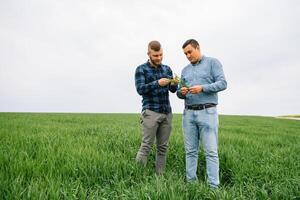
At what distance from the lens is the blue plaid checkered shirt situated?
4.73 metres

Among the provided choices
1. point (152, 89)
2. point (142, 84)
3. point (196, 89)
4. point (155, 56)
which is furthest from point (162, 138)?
point (155, 56)

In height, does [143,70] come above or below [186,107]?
above

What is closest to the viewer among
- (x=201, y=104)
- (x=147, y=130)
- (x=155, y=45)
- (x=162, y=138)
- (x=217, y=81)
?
(x=217, y=81)

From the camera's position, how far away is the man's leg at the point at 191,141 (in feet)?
14.7

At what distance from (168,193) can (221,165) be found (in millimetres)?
2682

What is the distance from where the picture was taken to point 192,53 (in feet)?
14.4

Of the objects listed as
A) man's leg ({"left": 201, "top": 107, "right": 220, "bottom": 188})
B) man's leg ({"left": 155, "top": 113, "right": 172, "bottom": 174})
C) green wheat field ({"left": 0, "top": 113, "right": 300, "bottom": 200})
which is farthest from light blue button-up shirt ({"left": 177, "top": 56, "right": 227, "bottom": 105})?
green wheat field ({"left": 0, "top": 113, "right": 300, "bottom": 200})

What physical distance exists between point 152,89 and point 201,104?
2.70 ft

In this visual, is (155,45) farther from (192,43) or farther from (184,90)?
(184,90)

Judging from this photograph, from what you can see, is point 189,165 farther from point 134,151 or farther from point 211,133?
point 134,151

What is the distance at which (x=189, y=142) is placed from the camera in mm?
4574

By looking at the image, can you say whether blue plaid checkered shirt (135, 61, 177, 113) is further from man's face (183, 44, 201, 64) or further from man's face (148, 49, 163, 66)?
man's face (183, 44, 201, 64)

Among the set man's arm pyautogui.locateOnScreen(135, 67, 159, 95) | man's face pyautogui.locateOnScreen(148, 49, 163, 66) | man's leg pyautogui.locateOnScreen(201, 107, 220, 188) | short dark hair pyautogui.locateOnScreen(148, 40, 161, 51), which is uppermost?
short dark hair pyautogui.locateOnScreen(148, 40, 161, 51)

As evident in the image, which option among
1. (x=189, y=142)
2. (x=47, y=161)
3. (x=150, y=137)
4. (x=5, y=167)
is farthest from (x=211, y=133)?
(x=5, y=167)
